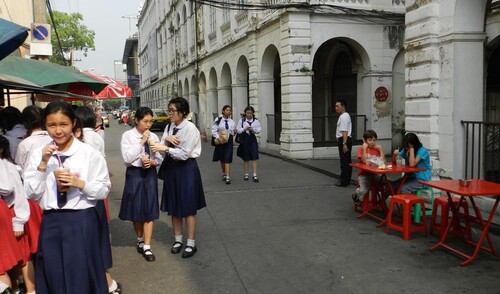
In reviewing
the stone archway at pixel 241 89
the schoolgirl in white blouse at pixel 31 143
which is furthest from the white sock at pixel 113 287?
the stone archway at pixel 241 89

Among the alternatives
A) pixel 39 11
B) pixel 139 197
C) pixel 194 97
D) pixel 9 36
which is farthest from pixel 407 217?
pixel 194 97

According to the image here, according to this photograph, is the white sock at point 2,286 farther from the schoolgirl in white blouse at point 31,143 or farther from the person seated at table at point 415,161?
the person seated at table at point 415,161

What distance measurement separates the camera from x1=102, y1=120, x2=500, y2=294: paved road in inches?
179

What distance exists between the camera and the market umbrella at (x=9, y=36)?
381 cm

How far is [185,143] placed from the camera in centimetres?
521

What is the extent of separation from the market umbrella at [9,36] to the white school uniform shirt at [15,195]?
3.23 ft

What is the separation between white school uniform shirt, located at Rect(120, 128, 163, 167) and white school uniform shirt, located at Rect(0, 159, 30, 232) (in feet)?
4.33

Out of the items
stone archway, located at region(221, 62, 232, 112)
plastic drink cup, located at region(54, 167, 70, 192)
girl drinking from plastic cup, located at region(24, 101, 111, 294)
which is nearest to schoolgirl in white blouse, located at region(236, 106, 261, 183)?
girl drinking from plastic cup, located at region(24, 101, 111, 294)

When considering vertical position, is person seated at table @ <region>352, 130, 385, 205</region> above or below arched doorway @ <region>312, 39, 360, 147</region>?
below

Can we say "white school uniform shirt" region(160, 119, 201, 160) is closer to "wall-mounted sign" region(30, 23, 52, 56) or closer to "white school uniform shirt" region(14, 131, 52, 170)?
"white school uniform shirt" region(14, 131, 52, 170)

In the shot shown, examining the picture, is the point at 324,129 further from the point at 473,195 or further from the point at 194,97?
the point at 194,97

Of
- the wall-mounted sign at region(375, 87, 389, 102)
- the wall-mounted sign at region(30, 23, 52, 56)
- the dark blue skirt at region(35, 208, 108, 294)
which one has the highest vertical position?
the wall-mounted sign at region(30, 23, 52, 56)

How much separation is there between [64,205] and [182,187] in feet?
7.43

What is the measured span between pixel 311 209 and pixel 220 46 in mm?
16233
